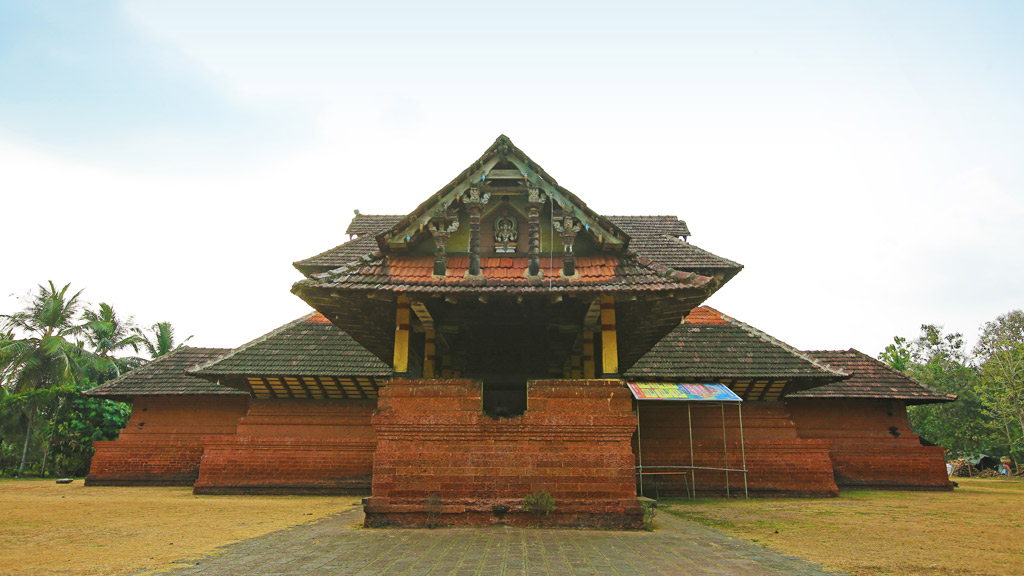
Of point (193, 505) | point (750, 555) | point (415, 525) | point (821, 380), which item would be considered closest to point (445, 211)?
point (415, 525)

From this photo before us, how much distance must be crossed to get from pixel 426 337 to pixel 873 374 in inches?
534

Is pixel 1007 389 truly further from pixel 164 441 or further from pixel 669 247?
pixel 164 441

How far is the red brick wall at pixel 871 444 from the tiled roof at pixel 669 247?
4.29 m

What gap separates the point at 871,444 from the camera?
50.2 feet

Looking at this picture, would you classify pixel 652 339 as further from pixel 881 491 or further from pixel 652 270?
pixel 881 491

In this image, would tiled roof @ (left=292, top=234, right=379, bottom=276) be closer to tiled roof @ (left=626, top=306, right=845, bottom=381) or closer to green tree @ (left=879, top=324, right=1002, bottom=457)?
tiled roof @ (left=626, top=306, right=845, bottom=381)

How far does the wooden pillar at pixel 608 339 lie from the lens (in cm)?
783

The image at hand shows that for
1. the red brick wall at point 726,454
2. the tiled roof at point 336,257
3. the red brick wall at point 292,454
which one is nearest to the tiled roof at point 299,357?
the red brick wall at point 292,454

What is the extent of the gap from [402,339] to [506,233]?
2267mm

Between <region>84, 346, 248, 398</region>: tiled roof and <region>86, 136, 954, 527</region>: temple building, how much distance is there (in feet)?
0.23

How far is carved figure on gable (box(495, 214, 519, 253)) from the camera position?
342 inches

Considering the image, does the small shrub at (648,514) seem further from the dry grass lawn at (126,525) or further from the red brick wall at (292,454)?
the red brick wall at (292,454)

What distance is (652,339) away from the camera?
9859 mm

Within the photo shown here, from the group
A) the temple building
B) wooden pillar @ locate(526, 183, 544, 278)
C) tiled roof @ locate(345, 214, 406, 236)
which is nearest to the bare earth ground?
the temple building
